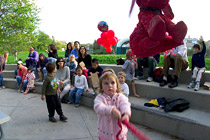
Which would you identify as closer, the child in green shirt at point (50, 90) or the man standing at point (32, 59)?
the child in green shirt at point (50, 90)

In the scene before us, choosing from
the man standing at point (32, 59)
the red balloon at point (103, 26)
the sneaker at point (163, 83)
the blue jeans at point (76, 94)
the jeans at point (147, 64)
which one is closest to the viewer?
the sneaker at point (163, 83)

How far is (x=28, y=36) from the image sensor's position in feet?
39.0

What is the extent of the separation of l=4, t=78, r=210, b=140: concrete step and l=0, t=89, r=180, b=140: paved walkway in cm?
14

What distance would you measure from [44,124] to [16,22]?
9.32 m

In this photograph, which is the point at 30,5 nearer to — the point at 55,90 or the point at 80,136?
the point at 55,90

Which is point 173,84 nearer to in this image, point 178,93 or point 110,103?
point 178,93

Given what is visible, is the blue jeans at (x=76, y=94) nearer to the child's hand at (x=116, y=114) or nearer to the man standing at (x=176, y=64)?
the man standing at (x=176, y=64)

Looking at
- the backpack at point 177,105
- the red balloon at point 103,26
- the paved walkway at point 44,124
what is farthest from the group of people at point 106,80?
the red balloon at point 103,26

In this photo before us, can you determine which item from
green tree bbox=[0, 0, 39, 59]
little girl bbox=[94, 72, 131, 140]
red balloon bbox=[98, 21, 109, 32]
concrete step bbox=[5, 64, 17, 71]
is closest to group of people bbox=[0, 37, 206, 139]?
little girl bbox=[94, 72, 131, 140]

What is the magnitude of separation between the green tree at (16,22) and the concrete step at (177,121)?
10.2m

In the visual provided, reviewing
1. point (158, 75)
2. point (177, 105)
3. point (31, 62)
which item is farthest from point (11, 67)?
point (177, 105)

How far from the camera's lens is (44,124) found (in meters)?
3.33

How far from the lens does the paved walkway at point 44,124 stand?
9.37 ft

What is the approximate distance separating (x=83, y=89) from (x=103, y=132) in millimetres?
3041
